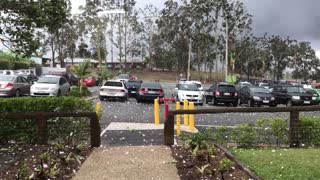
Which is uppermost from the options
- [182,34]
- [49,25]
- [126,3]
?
[126,3]

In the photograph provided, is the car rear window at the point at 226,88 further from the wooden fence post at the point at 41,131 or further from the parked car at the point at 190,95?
the wooden fence post at the point at 41,131

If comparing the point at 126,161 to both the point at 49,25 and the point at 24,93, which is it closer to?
the point at 49,25

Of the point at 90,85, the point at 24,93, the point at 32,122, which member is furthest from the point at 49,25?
the point at 90,85

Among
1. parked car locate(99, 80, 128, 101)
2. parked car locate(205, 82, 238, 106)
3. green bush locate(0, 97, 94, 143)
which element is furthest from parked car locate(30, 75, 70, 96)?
green bush locate(0, 97, 94, 143)

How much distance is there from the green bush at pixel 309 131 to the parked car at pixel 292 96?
2053 cm

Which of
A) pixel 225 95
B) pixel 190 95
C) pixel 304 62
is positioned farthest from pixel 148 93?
pixel 304 62

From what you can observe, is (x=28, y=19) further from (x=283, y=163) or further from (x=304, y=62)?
(x=304, y=62)

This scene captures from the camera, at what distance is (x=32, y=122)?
1021cm

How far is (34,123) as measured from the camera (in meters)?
10.2

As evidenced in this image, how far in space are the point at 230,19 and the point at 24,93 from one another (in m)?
56.9

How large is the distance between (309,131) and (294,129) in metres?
0.41

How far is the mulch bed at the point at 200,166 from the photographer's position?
734 centimetres

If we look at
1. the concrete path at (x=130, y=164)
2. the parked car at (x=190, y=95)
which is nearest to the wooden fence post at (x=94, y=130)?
the concrete path at (x=130, y=164)

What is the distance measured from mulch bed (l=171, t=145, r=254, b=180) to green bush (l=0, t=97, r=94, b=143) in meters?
2.47
